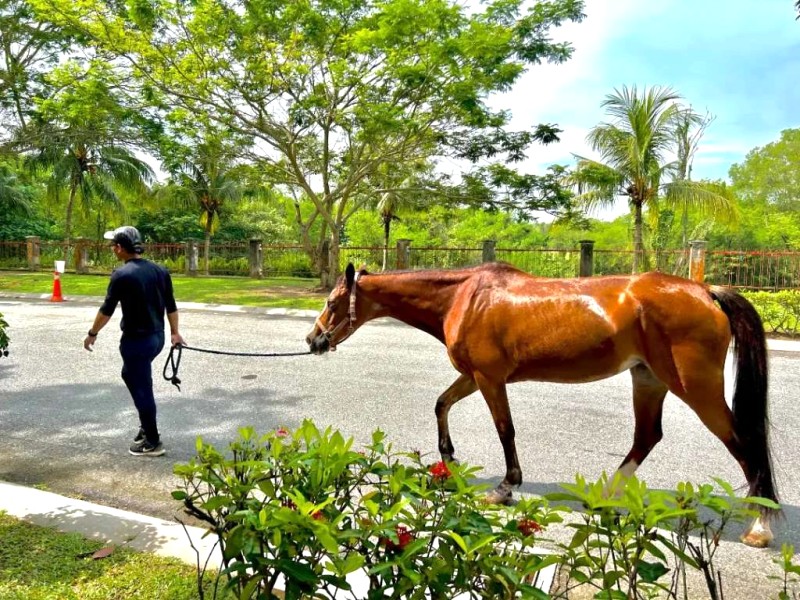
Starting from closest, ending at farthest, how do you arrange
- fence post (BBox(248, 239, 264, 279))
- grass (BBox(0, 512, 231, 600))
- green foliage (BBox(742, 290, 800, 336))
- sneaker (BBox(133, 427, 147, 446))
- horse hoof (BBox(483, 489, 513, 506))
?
1. grass (BBox(0, 512, 231, 600))
2. horse hoof (BBox(483, 489, 513, 506))
3. sneaker (BBox(133, 427, 147, 446))
4. green foliage (BBox(742, 290, 800, 336))
5. fence post (BBox(248, 239, 264, 279))

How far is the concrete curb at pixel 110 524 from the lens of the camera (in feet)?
9.17

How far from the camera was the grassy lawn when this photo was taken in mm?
16031

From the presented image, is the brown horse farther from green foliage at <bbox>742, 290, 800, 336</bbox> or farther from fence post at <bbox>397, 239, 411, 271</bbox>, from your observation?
fence post at <bbox>397, 239, 411, 271</bbox>

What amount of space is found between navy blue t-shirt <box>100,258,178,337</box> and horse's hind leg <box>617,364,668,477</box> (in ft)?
12.0

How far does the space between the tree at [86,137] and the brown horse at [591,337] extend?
516 inches

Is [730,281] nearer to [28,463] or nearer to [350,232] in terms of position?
[28,463]

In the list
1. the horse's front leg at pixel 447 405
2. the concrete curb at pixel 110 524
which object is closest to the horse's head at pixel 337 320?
the horse's front leg at pixel 447 405

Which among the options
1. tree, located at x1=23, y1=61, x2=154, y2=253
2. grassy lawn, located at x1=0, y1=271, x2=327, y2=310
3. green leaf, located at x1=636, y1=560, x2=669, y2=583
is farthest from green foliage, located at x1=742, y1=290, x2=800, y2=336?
tree, located at x1=23, y1=61, x2=154, y2=253

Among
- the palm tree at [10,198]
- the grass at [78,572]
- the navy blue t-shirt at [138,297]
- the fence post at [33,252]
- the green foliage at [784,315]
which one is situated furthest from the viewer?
the palm tree at [10,198]

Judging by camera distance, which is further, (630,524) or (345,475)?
(345,475)

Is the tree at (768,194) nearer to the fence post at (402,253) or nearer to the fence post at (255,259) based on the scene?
the fence post at (402,253)

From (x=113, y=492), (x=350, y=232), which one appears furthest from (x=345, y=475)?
(x=350, y=232)

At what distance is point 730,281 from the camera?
17609 mm

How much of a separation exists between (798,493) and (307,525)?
3820 millimetres
